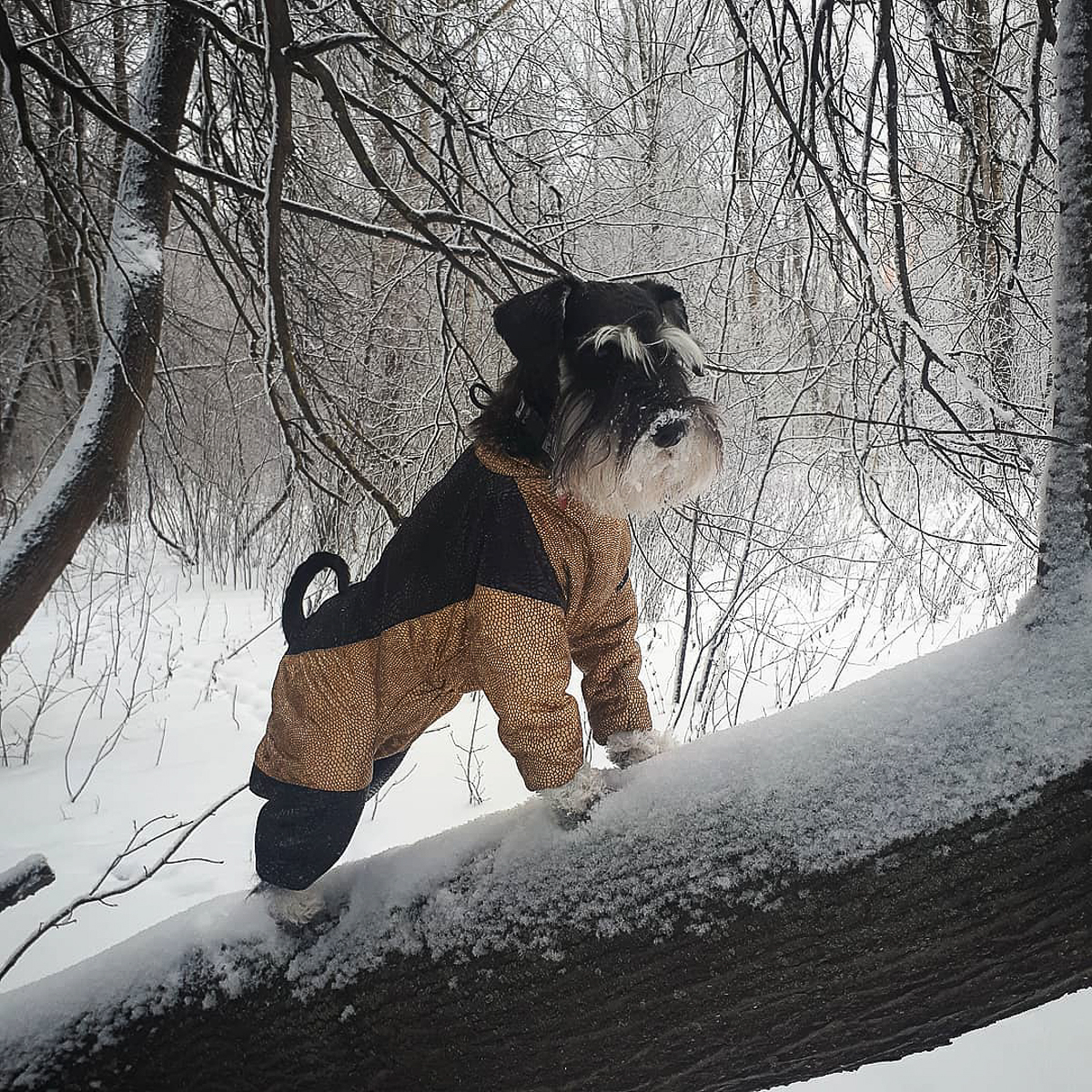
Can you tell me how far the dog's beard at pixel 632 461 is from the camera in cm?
149

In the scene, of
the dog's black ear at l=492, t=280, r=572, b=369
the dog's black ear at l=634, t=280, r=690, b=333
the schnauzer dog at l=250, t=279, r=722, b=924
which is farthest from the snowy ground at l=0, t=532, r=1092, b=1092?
the dog's black ear at l=634, t=280, r=690, b=333

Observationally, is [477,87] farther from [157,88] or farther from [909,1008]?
[909,1008]

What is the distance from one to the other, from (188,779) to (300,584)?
2.37 metres

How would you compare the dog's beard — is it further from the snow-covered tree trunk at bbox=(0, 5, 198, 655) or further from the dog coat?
the snow-covered tree trunk at bbox=(0, 5, 198, 655)

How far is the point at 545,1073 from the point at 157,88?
2.95 metres

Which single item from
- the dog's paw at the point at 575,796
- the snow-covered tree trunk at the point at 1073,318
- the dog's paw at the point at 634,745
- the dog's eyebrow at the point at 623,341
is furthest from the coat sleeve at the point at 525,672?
Result: the snow-covered tree trunk at the point at 1073,318

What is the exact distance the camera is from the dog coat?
138cm

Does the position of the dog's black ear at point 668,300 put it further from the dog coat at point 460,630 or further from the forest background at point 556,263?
the dog coat at point 460,630

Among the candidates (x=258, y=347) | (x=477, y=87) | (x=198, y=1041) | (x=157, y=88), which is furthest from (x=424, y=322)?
(x=198, y=1041)

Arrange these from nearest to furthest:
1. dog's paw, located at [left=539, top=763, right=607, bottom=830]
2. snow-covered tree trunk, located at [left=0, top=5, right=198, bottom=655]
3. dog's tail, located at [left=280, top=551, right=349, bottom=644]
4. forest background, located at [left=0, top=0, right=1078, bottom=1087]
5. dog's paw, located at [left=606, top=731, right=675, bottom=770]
→ dog's paw, located at [left=539, top=763, right=607, bottom=830] < dog's paw, located at [left=606, top=731, right=675, bottom=770] < dog's tail, located at [left=280, top=551, right=349, bottom=644] < forest background, located at [left=0, top=0, right=1078, bottom=1087] < snow-covered tree trunk, located at [left=0, top=5, right=198, bottom=655]

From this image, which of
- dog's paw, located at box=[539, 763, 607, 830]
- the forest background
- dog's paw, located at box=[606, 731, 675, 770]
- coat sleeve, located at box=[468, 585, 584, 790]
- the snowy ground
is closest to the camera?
dog's paw, located at box=[539, 763, 607, 830]

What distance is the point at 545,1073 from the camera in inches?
37.5

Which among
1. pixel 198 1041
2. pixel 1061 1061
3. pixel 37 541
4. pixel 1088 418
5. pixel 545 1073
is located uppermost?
pixel 37 541

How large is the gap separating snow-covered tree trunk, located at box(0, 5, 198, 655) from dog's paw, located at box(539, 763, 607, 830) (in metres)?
2.00
